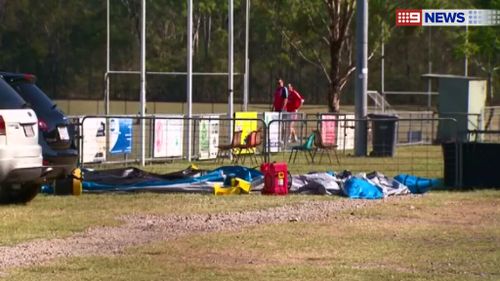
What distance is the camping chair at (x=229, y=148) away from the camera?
24.5m

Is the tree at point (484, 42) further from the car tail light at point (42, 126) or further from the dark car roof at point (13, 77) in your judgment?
the car tail light at point (42, 126)

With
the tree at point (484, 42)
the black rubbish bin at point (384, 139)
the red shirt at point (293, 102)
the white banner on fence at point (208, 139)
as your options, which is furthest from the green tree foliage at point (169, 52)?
the white banner on fence at point (208, 139)

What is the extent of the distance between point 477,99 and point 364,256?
26393mm

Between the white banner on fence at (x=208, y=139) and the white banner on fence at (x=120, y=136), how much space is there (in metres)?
2.43

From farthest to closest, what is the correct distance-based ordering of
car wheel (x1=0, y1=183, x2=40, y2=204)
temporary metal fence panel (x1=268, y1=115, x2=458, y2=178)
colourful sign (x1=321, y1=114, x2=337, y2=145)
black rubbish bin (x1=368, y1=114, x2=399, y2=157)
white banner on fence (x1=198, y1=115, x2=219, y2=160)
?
1. colourful sign (x1=321, y1=114, x2=337, y2=145)
2. black rubbish bin (x1=368, y1=114, x2=399, y2=157)
3. white banner on fence (x1=198, y1=115, x2=219, y2=160)
4. temporary metal fence panel (x1=268, y1=115, x2=458, y2=178)
5. car wheel (x1=0, y1=183, x2=40, y2=204)

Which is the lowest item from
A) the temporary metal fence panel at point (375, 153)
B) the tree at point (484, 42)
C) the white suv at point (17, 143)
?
the temporary metal fence panel at point (375, 153)

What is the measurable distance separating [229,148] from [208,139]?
2790 millimetres

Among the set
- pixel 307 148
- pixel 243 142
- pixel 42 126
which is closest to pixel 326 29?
pixel 307 148

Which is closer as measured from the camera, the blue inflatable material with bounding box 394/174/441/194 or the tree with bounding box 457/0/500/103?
the blue inflatable material with bounding box 394/174/441/194

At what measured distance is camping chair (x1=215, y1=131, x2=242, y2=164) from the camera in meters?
24.5

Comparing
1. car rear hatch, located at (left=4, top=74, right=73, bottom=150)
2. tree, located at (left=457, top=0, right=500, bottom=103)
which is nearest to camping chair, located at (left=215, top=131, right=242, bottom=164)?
car rear hatch, located at (left=4, top=74, right=73, bottom=150)

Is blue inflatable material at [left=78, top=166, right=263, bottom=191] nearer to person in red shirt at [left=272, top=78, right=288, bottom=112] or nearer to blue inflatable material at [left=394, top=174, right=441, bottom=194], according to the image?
blue inflatable material at [left=394, top=174, right=441, bottom=194]

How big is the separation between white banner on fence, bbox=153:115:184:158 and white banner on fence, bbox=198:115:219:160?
61 centimetres

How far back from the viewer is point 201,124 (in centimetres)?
2678
